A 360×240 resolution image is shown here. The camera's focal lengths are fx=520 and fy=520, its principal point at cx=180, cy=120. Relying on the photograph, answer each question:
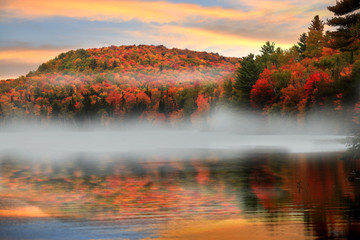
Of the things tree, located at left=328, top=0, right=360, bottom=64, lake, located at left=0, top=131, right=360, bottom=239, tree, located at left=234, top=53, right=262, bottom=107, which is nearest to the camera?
lake, located at left=0, top=131, right=360, bottom=239

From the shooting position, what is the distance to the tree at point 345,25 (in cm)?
4303

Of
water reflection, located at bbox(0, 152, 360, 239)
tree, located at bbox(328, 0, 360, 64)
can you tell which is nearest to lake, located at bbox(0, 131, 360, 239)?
water reflection, located at bbox(0, 152, 360, 239)

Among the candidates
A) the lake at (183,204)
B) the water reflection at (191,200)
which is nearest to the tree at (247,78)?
the water reflection at (191,200)

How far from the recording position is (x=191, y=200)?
25141 millimetres

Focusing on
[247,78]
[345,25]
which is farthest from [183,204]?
[247,78]

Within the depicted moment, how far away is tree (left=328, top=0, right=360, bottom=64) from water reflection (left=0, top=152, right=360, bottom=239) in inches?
437

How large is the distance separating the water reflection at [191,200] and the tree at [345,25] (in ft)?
36.4

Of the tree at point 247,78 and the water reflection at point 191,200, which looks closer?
the water reflection at point 191,200

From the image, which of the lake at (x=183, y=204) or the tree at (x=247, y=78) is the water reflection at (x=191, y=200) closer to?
the lake at (x=183, y=204)

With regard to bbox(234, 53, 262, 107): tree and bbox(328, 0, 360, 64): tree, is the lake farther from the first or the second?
bbox(234, 53, 262, 107): tree

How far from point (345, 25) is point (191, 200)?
27592 millimetres

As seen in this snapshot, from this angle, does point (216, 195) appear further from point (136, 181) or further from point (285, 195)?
point (136, 181)

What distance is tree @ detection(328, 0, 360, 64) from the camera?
43031 mm

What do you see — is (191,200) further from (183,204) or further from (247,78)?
(247,78)
